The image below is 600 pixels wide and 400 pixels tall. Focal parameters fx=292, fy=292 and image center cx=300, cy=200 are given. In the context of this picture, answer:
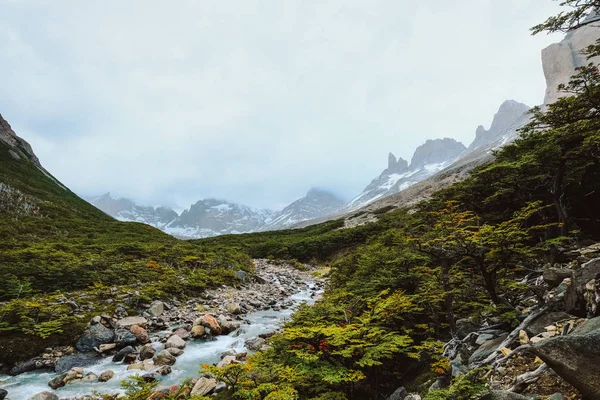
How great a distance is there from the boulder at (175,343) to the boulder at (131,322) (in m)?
2.10

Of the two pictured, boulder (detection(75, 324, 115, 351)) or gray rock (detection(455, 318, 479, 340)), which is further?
boulder (detection(75, 324, 115, 351))

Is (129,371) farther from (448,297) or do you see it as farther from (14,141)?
(14,141)

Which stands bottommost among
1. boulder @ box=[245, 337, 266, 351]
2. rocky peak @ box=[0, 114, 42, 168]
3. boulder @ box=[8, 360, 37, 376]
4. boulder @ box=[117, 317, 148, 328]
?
boulder @ box=[245, 337, 266, 351]

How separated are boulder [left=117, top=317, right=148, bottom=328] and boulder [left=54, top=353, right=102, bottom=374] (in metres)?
2.12

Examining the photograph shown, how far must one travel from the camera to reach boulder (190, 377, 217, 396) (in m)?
8.27

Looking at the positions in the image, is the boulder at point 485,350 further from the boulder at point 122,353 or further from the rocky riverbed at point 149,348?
the boulder at point 122,353

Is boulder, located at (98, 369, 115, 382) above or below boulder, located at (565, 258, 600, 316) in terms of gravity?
below

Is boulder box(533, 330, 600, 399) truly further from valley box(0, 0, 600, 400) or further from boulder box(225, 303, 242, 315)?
boulder box(225, 303, 242, 315)

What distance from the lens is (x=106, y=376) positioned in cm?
987

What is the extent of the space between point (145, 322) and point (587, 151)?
21.1 meters

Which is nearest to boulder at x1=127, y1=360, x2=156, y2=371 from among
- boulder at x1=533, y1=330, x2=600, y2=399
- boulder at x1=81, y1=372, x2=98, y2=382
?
boulder at x1=81, y1=372, x2=98, y2=382

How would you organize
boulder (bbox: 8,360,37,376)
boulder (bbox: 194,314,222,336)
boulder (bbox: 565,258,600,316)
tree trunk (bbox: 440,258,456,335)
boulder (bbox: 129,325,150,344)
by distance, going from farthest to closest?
boulder (bbox: 194,314,222,336) → boulder (bbox: 129,325,150,344) → boulder (bbox: 8,360,37,376) → tree trunk (bbox: 440,258,456,335) → boulder (bbox: 565,258,600,316)

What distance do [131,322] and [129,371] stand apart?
4031mm

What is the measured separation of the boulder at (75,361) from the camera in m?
10.3
